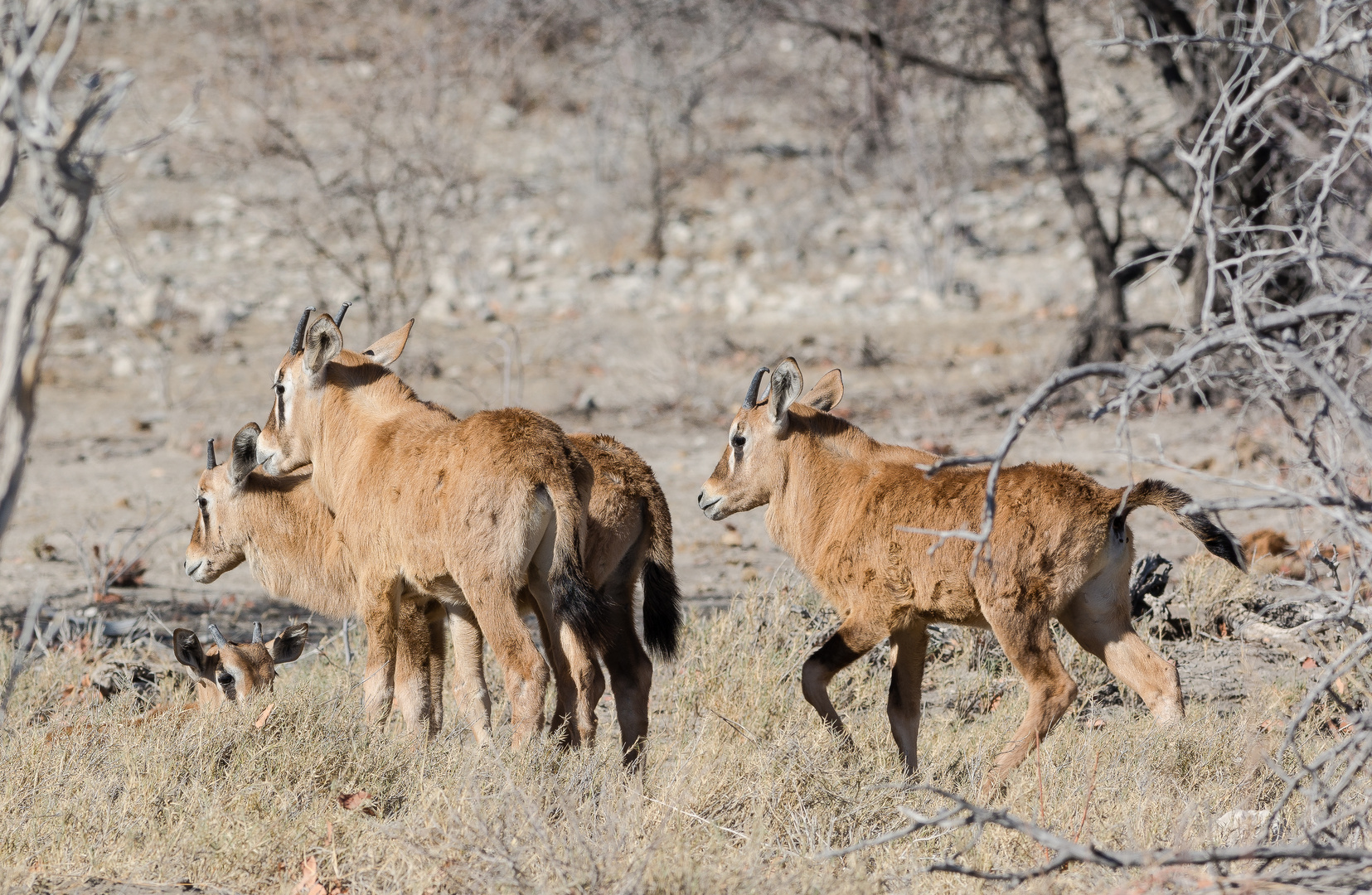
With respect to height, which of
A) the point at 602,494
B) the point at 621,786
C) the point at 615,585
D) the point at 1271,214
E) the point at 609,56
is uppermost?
the point at 609,56

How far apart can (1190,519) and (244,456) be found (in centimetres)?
469

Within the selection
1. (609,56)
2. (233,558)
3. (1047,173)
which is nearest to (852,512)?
(233,558)

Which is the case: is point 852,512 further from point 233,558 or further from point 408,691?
point 233,558

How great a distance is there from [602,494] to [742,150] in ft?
77.4

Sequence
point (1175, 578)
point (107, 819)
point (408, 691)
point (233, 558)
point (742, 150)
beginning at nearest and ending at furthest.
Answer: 1. point (107, 819)
2. point (408, 691)
3. point (233, 558)
4. point (1175, 578)
5. point (742, 150)

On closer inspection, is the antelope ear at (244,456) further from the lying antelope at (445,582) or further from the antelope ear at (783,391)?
the antelope ear at (783,391)

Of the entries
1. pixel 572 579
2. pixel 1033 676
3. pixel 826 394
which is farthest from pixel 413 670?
pixel 1033 676

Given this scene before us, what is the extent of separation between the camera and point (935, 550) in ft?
19.1

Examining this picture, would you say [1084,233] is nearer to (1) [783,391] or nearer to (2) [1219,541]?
(1) [783,391]

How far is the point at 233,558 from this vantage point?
7566 millimetres

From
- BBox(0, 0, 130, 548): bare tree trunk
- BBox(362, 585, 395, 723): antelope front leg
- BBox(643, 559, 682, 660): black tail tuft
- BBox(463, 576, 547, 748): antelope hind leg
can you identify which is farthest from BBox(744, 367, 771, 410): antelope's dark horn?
BBox(0, 0, 130, 548): bare tree trunk

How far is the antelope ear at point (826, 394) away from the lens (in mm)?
7555

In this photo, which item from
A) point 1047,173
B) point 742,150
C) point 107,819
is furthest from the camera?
point 742,150

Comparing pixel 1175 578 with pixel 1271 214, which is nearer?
pixel 1175 578
